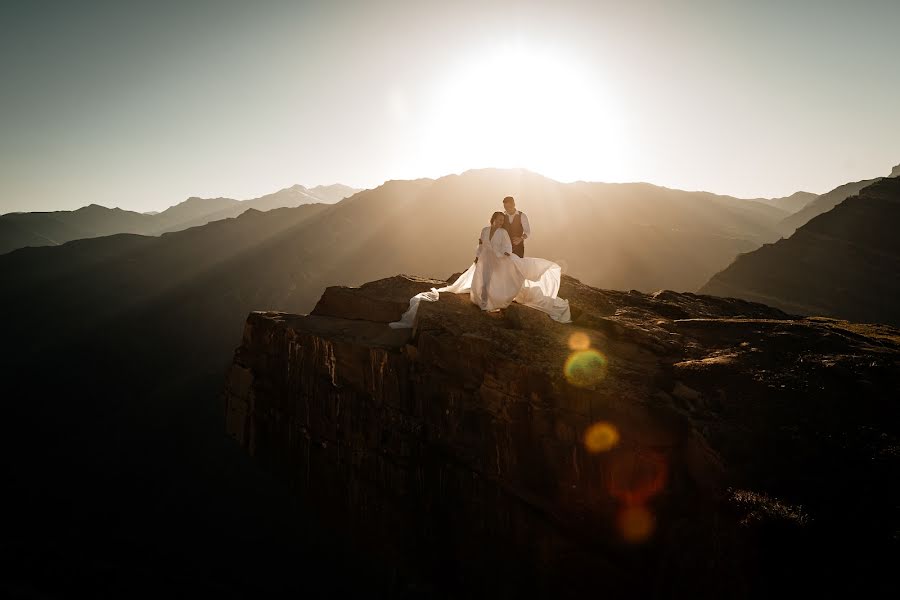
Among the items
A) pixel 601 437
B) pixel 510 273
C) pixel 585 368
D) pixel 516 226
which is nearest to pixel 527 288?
pixel 510 273

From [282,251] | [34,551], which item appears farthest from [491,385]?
[282,251]

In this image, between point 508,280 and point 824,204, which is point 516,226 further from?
point 824,204

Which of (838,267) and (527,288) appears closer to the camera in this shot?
(527,288)

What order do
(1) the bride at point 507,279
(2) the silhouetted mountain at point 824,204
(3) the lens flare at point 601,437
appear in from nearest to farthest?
(3) the lens flare at point 601,437 → (1) the bride at point 507,279 → (2) the silhouetted mountain at point 824,204

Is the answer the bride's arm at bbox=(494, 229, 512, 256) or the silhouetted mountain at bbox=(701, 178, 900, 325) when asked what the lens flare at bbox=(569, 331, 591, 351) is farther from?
the silhouetted mountain at bbox=(701, 178, 900, 325)

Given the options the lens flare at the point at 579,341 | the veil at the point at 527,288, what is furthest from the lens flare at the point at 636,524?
the veil at the point at 527,288

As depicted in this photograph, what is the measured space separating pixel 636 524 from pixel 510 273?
739 cm

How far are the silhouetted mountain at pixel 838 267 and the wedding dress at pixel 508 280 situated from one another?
2572 inches

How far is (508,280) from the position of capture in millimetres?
13016

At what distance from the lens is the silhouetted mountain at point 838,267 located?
5714 centimetres

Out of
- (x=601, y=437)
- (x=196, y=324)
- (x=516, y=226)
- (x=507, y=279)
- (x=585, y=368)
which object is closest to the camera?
(x=601, y=437)

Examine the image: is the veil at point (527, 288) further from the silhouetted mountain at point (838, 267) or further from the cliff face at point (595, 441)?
the silhouetted mountain at point (838, 267)

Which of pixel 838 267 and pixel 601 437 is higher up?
pixel 838 267

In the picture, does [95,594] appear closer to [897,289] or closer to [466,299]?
[466,299]
